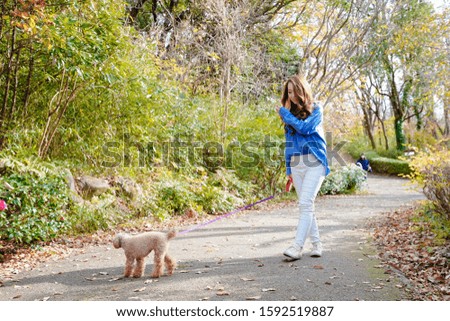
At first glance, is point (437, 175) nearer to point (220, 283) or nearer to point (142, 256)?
point (220, 283)

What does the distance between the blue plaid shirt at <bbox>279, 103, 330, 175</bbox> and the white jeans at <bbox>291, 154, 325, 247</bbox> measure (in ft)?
0.22

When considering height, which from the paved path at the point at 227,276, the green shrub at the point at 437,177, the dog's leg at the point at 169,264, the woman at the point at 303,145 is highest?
the woman at the point at 303,145

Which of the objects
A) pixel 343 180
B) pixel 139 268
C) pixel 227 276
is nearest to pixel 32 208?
pixel 139 268

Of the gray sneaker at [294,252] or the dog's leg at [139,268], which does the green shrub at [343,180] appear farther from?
the dog's leg at [139,268]

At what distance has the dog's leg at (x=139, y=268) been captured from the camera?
13.0 feet

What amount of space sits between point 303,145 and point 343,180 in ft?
36.6

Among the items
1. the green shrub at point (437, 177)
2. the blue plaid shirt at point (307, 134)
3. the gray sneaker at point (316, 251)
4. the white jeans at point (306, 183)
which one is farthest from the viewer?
the green shrub at point (437, 177)

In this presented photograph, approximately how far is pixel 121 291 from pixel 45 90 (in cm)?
461

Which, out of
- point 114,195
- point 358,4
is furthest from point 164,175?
point 358,4

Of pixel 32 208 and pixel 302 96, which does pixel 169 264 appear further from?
pixel 32 208

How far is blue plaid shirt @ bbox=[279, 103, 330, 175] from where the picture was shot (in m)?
4.34

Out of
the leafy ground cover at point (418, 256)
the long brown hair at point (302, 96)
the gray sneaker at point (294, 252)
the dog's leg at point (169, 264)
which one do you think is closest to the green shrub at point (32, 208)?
the dog's leg at point (169, 264)

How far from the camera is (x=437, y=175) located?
608 cm

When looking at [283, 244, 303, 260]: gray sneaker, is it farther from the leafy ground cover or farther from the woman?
the leafy ground cover
